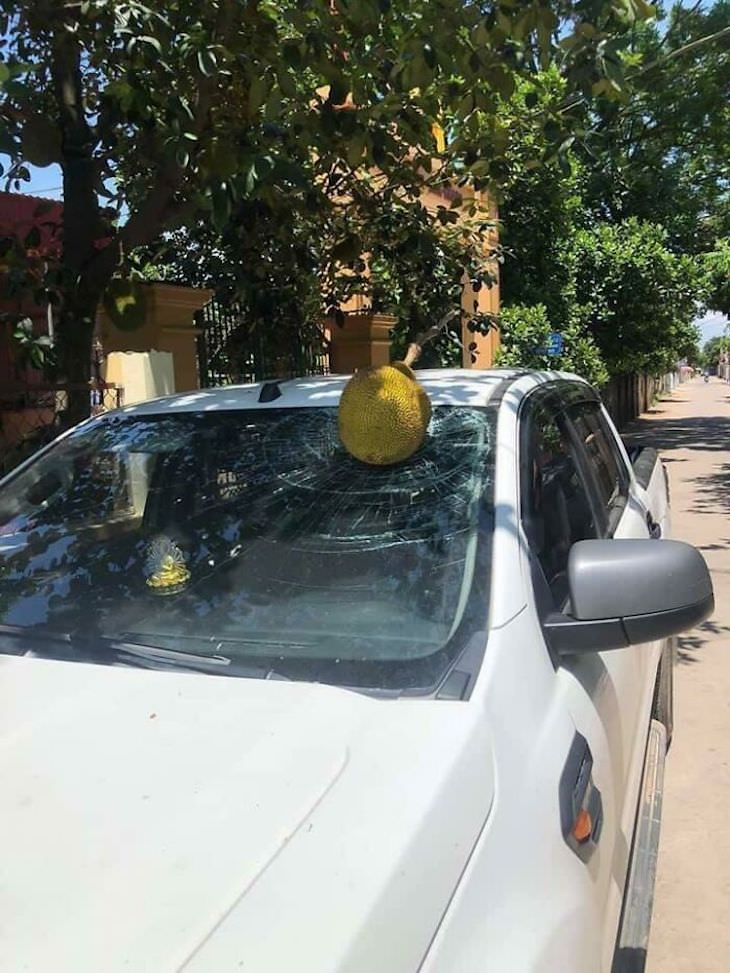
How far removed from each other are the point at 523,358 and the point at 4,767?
11.9 metres

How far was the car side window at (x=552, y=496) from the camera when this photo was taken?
2105 millimetres

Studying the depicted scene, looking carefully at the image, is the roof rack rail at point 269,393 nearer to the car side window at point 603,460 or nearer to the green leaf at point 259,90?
the car side window at point 603,460

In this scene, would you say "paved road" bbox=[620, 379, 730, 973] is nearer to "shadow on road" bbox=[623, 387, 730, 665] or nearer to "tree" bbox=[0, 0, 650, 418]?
"shadow on road" bbox=[623, 387, 730, 665]

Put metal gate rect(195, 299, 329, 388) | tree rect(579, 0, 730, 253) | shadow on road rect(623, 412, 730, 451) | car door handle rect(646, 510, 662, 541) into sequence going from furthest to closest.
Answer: shadow on road rect(623, 412, 730, 451) → tree rect(579, 0, 730, 253) → metal gate rect(195, 299, 329, 388) → car door handle rect(646, 510, 662, 541)

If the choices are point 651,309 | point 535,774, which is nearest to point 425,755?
point 535,774

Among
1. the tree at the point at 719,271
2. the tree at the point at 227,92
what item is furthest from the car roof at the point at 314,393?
the tree at the point at 719,271

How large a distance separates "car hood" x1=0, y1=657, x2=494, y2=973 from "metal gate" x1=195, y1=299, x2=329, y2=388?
5313 millimetres

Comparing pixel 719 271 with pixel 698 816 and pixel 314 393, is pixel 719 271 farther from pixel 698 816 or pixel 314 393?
pixel 314 393

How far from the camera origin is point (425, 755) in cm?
137

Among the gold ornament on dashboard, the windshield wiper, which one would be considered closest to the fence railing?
the gold ornament on dashboard

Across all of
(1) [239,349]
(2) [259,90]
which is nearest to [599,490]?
(2) [259,90]

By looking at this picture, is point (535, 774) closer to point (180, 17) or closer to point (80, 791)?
point (80, 791)

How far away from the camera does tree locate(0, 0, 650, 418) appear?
3475 mm

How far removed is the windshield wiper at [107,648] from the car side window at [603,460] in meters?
1.43
